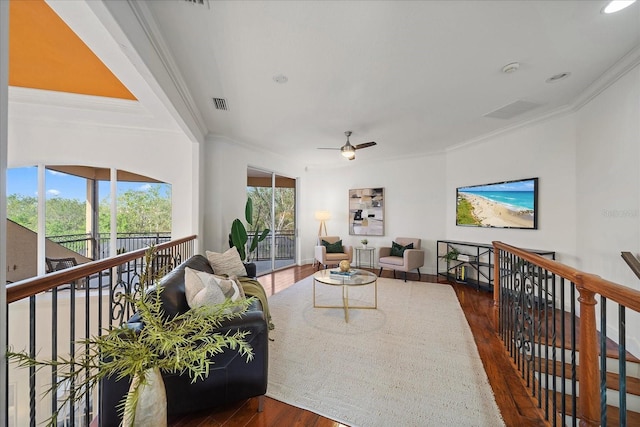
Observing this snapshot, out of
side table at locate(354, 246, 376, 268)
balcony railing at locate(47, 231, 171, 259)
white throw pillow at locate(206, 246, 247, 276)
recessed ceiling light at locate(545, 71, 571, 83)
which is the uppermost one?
recessed ceiling light at locate(545, 71, 571, 83)

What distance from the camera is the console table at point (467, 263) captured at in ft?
14.8

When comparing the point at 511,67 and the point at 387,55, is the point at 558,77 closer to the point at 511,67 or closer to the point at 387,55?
the point at 511,67

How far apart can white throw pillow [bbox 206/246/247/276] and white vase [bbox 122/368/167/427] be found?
2.28 meters

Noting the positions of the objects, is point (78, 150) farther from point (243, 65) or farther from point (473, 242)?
point (473, 242)

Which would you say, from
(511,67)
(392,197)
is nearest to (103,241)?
(392,197)

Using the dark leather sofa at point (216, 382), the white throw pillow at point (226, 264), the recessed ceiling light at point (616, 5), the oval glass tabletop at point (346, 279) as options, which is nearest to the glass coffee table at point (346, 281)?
the oval glass tabletop at point (346, 279)

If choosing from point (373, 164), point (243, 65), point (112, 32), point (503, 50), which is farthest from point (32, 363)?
point (373, 164)

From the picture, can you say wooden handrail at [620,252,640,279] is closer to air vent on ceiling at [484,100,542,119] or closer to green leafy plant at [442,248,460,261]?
air vent on ceiling at [484,100,542,119]

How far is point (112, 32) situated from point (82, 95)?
260 cm

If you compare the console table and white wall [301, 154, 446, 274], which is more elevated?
white wall [301, 154, 446, 274]

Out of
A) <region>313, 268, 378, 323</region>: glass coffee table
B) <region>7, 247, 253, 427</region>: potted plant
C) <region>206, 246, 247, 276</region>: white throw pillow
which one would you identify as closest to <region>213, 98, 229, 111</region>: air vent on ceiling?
<region>206, 246, 247, 276</region>: white throw pillow

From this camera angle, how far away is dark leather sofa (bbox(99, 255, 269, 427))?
150 centimetres

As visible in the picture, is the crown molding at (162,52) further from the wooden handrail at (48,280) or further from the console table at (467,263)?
the console table at (467,263)

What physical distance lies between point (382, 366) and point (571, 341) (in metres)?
1.40
